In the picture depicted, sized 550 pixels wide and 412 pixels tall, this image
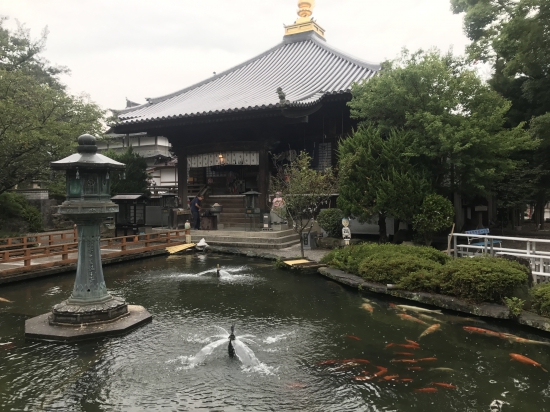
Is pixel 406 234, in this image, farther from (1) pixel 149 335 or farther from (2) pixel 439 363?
(1) pixel 149 335

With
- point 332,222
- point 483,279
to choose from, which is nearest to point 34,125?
point 332,222

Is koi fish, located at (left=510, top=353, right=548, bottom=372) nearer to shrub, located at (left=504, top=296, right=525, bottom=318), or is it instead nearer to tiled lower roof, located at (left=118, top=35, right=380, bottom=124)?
shrub, located at (left=504, top=296, right=525, bottom=318)

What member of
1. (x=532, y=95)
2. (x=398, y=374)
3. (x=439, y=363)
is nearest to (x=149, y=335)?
(x=398, y=374)

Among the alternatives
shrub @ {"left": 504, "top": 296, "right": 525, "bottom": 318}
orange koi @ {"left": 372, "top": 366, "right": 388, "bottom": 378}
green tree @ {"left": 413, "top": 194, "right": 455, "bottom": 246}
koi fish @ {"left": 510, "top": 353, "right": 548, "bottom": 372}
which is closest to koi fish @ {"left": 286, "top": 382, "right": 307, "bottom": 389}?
orange koi @ {"left": 372, "top": 366, "right": 388, "bottom": 378}

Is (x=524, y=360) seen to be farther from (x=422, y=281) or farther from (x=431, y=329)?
(x=422, y=281)

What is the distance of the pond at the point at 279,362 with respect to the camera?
4.74 m

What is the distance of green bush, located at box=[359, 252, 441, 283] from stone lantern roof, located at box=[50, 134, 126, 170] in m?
6.56

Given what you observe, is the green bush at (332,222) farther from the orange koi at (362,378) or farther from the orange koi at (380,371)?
the orange koi at (362,378)

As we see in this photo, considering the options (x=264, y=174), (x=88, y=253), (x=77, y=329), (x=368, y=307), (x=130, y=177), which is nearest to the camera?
(x=77, y=329)

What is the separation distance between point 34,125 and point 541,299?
1613cm

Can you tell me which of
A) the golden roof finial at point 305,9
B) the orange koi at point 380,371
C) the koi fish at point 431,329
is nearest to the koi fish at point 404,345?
the koi fish at point 431,329

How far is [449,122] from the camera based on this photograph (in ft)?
42.3

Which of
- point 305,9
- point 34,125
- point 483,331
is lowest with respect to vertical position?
point 483,331

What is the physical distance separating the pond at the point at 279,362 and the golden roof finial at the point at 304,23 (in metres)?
24.8
